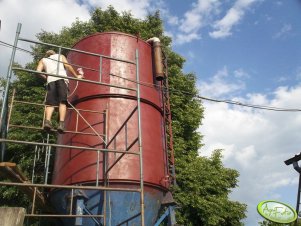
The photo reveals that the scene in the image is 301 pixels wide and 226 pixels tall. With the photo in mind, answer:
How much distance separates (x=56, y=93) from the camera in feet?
22.4

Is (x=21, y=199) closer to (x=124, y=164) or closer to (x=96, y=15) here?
(x=124, y=164)

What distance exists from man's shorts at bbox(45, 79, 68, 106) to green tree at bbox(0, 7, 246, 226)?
5.08m

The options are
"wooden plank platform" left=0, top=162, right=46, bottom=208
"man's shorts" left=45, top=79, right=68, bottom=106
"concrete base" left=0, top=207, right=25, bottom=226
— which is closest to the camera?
"concrete base" left=0, top=207, right=25, bottom=226

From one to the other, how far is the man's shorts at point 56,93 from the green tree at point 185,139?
5.08 m

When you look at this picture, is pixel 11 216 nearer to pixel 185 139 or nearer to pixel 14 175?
pixel 14 175

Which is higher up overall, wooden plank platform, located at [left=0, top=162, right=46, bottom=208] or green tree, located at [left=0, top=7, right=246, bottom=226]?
green tree, located at [left=0, top=7, right=246, bottom=226]

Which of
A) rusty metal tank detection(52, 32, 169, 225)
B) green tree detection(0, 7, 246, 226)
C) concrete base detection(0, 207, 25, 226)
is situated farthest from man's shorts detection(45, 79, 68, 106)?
green tree detection(0, 7, 246, 226)

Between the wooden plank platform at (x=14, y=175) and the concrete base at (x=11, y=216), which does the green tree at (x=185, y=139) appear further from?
the concrete base at (x=11, y=216)

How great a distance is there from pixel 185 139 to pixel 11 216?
47.5 feet

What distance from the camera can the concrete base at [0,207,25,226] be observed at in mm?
2969

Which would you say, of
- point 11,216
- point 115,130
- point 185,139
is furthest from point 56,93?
point 185,139

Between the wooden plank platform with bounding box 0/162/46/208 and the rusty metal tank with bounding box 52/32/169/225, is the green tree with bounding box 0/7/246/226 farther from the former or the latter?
the wooden plank platform with bounding box 0/162/46/208

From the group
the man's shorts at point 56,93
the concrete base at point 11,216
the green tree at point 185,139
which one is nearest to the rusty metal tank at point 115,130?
the man's shorts at point 56,93

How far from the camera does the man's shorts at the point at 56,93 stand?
6.75 m
